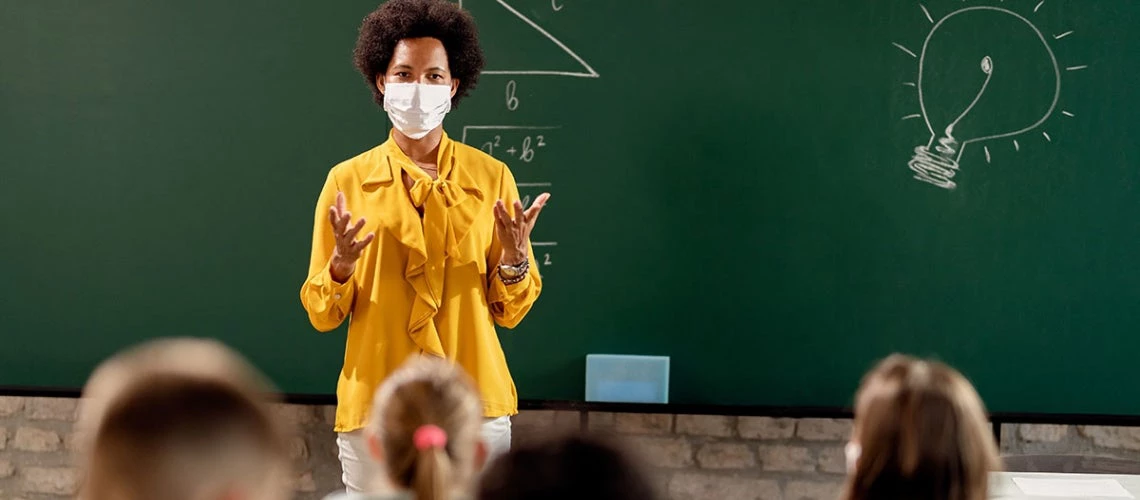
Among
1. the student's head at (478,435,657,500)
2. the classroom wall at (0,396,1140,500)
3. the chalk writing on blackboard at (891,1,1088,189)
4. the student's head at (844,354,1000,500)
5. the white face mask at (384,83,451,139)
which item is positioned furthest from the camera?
the classroom wall at (0,396,1140,500)

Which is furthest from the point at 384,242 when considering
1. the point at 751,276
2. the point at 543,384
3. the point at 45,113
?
the point at 45,113

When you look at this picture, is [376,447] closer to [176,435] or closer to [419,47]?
[176,435]

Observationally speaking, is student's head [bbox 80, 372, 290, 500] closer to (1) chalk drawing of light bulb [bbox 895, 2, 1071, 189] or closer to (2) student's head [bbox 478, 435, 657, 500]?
(2) student's head [bbox 478, 435, 657, 500]

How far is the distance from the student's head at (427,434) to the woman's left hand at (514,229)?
2.79 ft

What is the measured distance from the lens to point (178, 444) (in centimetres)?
124

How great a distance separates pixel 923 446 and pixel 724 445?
6.21 feet

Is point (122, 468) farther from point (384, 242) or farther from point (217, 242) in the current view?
point (217, 242)

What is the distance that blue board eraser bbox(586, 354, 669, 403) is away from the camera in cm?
330

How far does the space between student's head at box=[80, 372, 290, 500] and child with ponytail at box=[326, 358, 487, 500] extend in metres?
0.31

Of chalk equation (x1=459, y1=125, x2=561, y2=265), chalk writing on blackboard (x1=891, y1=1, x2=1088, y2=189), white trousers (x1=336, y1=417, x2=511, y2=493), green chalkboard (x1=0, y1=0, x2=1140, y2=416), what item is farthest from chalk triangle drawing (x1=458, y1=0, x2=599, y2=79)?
white trousers (x1=336, y1=417, x2=511, y2=493)

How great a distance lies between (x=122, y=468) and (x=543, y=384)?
216 centimetres

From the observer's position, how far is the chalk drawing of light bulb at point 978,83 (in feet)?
10.5

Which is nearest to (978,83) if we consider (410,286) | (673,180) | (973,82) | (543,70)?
(973,82)

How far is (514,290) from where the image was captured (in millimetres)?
2562
